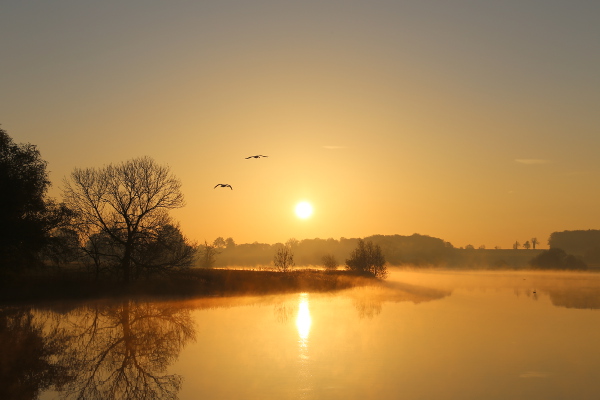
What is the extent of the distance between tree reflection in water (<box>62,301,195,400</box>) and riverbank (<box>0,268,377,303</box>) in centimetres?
880

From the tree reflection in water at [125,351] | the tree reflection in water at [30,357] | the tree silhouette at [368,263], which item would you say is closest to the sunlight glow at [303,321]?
the tree reflection in water at [125,351]


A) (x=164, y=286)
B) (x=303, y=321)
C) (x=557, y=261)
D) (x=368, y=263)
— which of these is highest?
(x=557, y=261)

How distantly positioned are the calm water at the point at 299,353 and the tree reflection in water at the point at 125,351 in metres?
0.06

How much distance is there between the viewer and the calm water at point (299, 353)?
16531mm

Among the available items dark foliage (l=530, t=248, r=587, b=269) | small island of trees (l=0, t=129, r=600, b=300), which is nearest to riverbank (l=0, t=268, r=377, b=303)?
small island of trees (l=0, t=129, r=600, b=300)

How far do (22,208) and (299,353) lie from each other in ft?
87.9

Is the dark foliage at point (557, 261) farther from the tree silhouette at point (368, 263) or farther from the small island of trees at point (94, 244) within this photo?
the small island of trees at point (94, 244)

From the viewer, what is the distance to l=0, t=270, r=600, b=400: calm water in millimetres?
16531

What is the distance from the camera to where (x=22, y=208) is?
38406 millimetres

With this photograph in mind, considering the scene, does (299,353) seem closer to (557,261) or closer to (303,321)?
(303,321)

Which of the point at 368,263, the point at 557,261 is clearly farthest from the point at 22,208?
the point at 557,261

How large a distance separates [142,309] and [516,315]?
27.2m

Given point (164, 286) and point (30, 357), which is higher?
point (164, 286)

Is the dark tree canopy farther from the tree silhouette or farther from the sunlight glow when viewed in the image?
the tree silhouette
